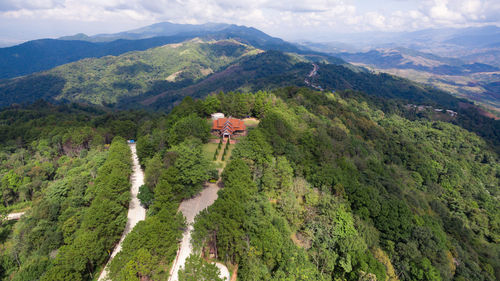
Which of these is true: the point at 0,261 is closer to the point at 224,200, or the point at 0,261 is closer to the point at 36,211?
the point at 36,211

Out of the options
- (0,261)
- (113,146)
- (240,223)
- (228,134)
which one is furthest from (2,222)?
(240,223)

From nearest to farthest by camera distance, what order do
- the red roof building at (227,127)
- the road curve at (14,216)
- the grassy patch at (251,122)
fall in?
the road curve at (14,216), the red roof building at (227,127), the grassy patch at (251,122)

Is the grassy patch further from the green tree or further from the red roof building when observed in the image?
the green tree

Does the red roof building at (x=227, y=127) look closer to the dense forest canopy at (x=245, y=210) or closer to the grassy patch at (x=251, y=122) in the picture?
the dense forest canopy at (x=245, y=210)

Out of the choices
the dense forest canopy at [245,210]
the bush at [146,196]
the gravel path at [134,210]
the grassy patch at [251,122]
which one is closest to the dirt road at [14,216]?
the dense forest canopy at [245,210]

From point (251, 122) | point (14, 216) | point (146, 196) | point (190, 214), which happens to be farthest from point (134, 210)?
point (251, 122)

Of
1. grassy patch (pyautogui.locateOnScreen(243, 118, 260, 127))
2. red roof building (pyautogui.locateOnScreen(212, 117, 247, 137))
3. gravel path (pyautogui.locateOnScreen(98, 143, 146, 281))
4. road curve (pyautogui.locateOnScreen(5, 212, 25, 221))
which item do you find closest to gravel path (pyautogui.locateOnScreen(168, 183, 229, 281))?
gravel path (pyautogui.locateOnScreen(98, 143, 146, 281))

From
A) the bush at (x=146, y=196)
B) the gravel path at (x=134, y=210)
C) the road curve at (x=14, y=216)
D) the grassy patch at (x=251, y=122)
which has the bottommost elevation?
the road curve at (x=14, y=216)
